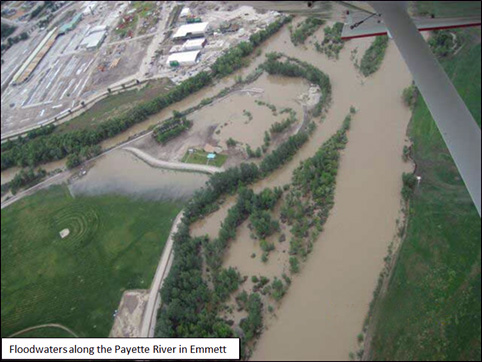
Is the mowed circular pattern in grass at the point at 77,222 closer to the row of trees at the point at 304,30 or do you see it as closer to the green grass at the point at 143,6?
the row of trees at the point at 304,30

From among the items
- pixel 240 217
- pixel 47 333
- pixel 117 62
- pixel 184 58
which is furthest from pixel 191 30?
pixel 47 333

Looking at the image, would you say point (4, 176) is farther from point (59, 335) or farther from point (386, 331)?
point (386, 331)

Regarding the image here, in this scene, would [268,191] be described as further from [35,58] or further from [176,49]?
[35,58]

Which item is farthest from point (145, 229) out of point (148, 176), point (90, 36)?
point (90, 36)

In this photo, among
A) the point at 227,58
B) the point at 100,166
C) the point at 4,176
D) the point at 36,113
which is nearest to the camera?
the point at 100,166

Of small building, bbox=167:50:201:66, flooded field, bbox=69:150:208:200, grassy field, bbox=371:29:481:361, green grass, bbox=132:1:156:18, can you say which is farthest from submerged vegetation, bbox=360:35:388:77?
green grass, bbox=132:1:156:18
